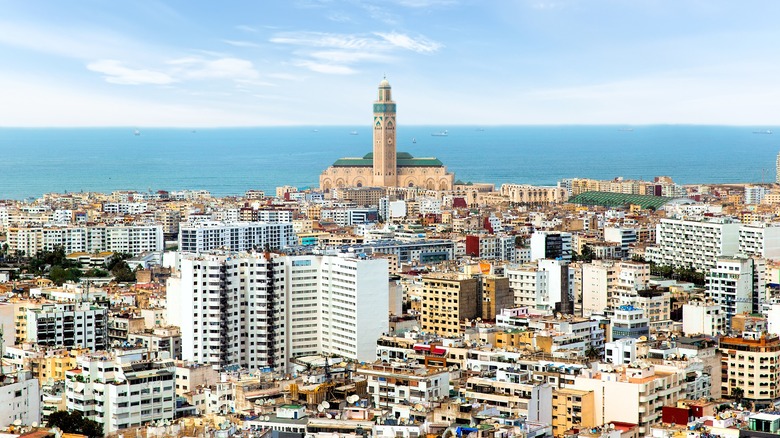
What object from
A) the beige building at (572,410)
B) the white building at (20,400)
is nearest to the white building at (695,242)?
the beige building at (572,410)

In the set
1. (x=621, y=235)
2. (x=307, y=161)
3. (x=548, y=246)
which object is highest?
(x=307, y=161)

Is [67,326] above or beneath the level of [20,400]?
above

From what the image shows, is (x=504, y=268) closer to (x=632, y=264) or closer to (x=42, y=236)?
(x=632, y=264)

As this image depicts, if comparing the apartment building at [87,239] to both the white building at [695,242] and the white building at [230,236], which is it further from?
the white building at [695,242]

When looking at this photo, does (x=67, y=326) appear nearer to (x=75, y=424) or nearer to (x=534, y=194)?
(x=75, y=424)

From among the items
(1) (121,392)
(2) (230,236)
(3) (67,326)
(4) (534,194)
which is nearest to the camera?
(1) (121,392)

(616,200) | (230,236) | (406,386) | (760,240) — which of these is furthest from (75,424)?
(616,200)

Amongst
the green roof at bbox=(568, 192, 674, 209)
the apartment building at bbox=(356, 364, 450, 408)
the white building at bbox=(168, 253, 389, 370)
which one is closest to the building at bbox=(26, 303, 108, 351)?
the white building at bbox=(168, 253, 389, 370)

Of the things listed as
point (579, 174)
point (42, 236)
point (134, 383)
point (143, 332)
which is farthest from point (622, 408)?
point (579, 174)
